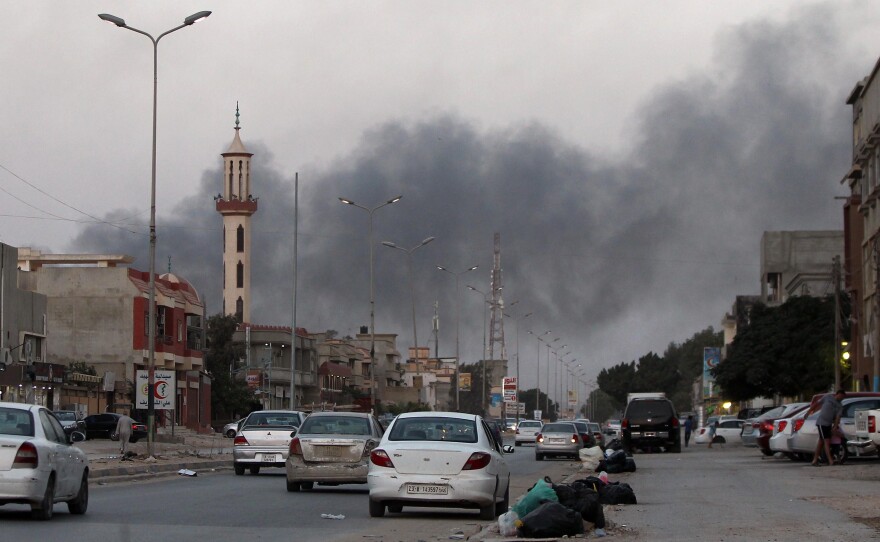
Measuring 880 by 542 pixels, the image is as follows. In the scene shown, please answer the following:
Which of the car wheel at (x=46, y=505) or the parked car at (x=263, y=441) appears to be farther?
the parked car at (x=263, y=441)

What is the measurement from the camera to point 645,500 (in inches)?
846

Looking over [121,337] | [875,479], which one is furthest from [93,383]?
[875,479]

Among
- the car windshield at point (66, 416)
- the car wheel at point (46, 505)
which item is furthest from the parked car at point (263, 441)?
the car windshield at point (66, 416)

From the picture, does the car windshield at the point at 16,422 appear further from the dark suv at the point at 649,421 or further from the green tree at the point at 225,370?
the green tree at the point at 225,370

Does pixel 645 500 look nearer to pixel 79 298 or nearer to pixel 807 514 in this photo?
pixel 807 514

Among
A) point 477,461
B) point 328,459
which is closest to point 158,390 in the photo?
point 328,459

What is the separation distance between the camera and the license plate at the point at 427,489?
17828 millimetres

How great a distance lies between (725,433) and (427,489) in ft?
157

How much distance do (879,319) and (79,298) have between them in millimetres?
44114

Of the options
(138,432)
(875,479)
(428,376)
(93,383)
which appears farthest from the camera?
(428,376)

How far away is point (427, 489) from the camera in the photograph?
17859mm

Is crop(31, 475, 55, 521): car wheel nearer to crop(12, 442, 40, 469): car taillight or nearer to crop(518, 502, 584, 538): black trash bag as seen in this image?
crop(12, 442, 40, 469): car taillight

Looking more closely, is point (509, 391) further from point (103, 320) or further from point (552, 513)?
point (552, 513)

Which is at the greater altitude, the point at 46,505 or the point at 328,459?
the point at 328,459
